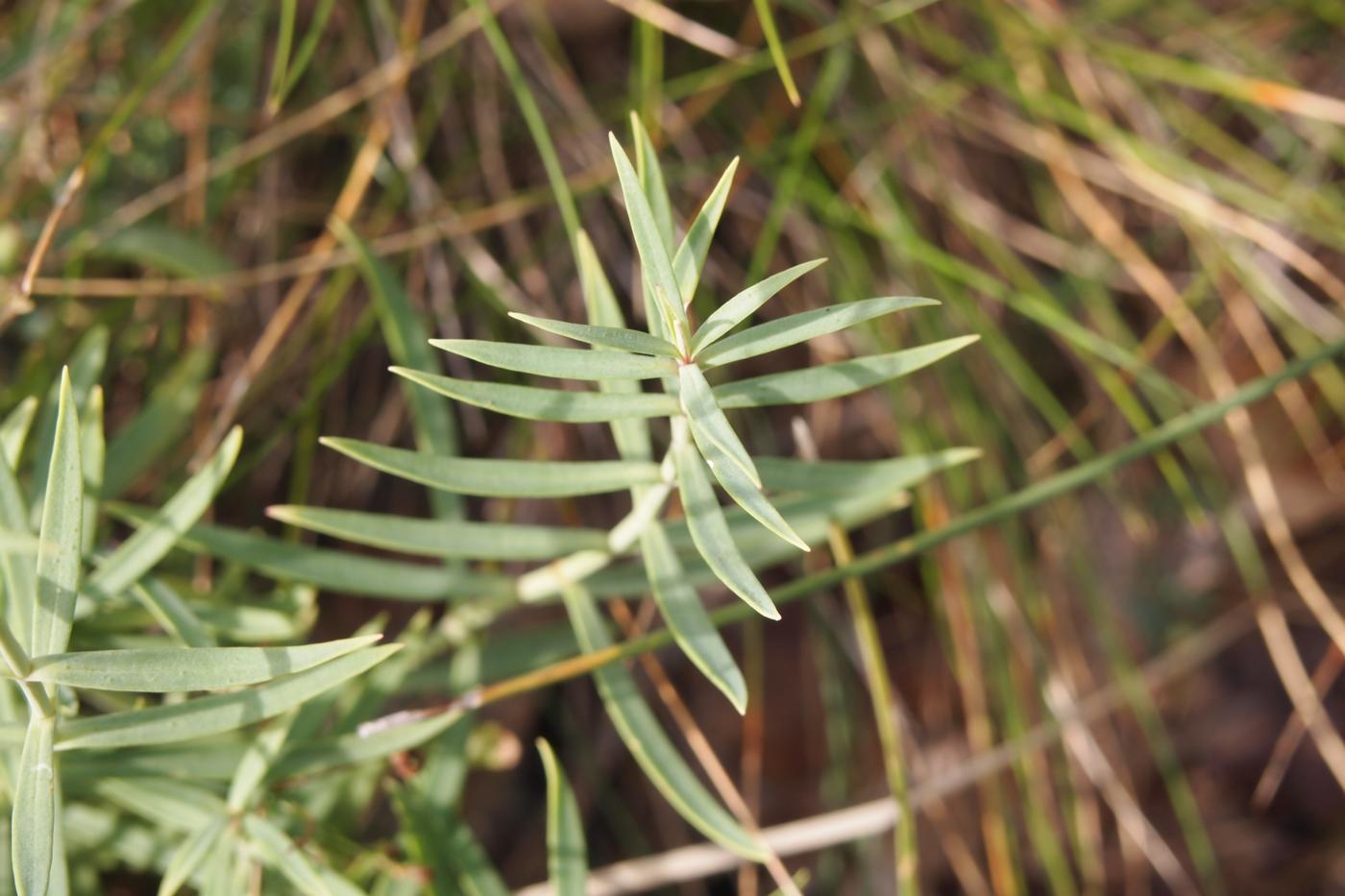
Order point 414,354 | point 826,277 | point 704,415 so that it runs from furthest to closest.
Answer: point 826,277 < point 414,354 < point 704,415

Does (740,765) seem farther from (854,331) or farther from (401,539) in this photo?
(401,539)

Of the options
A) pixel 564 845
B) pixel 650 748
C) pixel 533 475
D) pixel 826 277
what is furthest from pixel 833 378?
pixel 826 277

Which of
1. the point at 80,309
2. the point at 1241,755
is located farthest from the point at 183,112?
the point at 1241,755

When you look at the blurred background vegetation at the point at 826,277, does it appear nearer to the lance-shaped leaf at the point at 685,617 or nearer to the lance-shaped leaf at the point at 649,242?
the lance-shaped leaf at the point at 685,617

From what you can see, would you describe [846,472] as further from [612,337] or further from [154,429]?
[154,429]

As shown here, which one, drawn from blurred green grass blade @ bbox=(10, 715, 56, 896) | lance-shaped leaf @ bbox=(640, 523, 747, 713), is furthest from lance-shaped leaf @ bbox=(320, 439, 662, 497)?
blurred green grass blade @ bbox=(10, 715, 56, 896)

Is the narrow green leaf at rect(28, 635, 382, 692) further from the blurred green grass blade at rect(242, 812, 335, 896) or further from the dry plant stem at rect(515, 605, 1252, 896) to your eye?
the dry plant stem at rect(515, 605, 1252, 896)

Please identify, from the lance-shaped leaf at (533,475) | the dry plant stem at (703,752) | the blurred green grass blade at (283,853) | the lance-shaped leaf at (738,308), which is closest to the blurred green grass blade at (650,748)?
the dry plant stem at (703,752)

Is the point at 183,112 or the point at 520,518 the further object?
the point at 520,518
